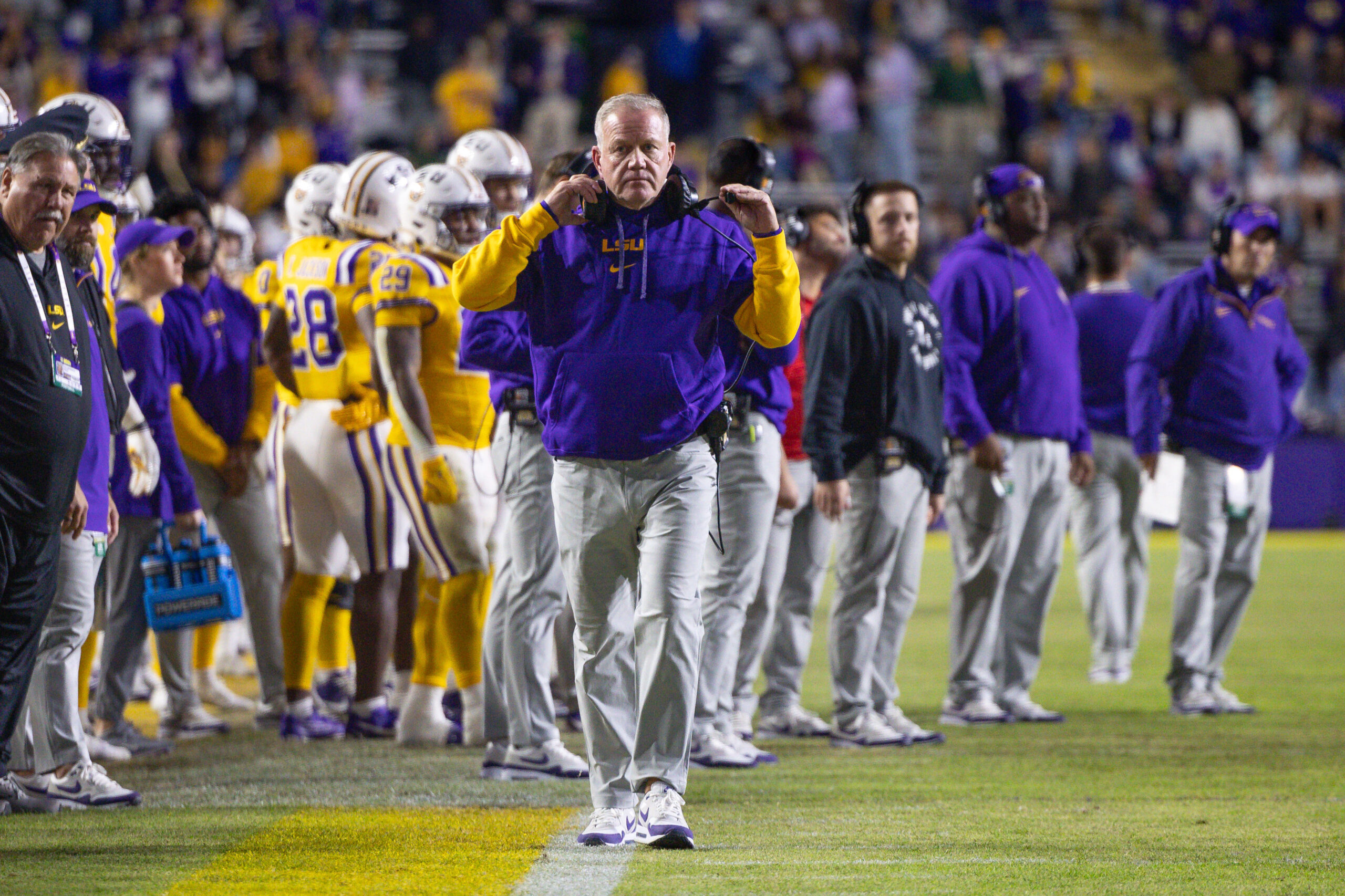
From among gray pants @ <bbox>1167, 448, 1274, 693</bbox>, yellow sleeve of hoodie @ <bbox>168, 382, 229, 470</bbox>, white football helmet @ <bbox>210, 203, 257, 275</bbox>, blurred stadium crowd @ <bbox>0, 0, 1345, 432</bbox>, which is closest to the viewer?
yellow sleeve of hoodie @ <bbox>168, 382, 229, 470</bbox>

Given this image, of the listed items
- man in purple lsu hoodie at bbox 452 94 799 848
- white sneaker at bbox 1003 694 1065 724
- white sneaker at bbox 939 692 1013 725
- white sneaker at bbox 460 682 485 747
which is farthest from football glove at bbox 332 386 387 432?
white sneaker at bbox 1003 694 1065 724

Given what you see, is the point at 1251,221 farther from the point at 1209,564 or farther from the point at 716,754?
the point at 716,754

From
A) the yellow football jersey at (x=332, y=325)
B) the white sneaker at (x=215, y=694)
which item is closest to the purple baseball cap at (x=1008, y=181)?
the yellow football jersey at (x=332, y=325)

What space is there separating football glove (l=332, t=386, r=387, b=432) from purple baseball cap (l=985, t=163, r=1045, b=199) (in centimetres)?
304

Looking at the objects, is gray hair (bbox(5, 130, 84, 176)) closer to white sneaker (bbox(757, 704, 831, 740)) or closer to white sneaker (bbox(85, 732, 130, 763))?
white sneaker (bbox(85, 732, 130, 763))

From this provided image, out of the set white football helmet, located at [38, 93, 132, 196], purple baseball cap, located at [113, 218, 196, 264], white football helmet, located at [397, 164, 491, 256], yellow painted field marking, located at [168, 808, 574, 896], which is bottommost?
yellow painted field marking, located at [168, 808, 574, 896]

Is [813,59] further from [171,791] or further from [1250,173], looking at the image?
[171,791]

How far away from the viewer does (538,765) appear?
6.38m

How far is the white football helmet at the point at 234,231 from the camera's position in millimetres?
9648

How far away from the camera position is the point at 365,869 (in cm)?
471

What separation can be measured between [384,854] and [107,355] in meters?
1.88

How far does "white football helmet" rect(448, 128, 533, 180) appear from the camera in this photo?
766 centimetres

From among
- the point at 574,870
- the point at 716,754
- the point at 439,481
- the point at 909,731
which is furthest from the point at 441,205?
the point at 574,870

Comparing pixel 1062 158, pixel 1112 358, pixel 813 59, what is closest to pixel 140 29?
pixel 813 59
